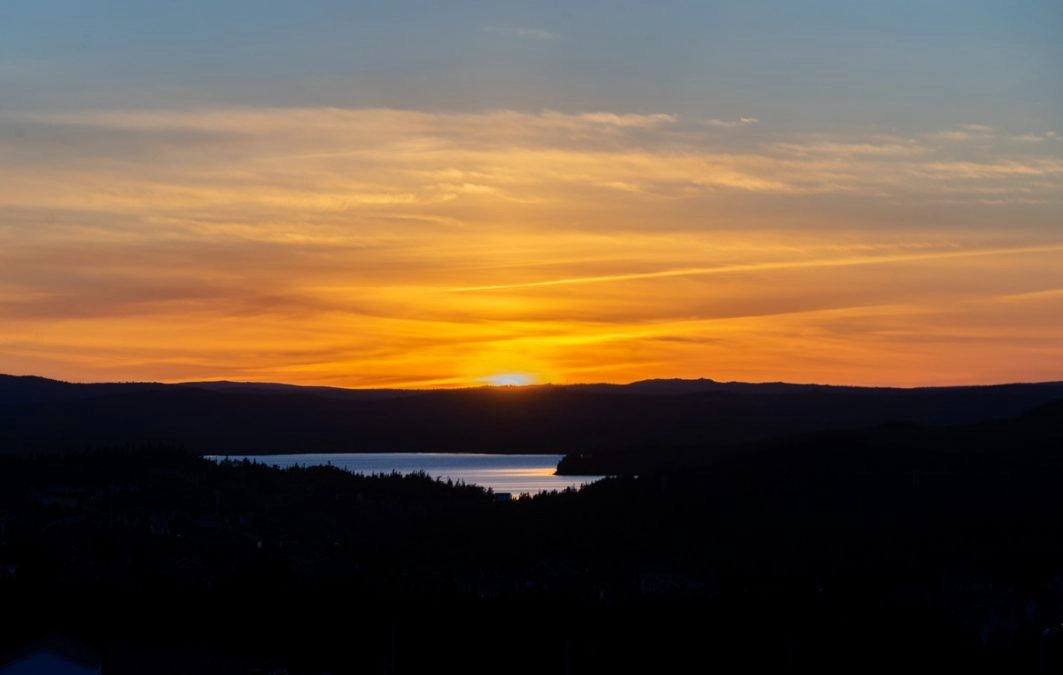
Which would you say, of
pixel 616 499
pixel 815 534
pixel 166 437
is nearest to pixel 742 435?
pixel 166 437

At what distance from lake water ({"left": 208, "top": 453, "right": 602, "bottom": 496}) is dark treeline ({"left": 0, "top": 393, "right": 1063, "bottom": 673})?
27.3m

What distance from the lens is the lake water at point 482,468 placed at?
122000 millimetres

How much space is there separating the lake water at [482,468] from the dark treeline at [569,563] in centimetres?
2734

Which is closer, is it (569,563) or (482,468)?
(569,563)

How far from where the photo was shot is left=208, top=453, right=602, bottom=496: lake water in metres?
122

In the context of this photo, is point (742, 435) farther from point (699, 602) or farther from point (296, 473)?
point (699, 602)

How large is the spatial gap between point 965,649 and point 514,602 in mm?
13081

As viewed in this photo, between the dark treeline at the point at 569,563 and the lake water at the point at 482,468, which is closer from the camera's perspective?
the dark treeline at the point at 569,563

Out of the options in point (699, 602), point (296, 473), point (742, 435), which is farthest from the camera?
point (742, 435)

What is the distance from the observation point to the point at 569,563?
6412 centimetres

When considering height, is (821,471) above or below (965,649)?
above

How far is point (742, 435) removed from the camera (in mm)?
155750

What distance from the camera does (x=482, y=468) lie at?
545 feet

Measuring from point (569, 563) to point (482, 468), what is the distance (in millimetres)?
102350
